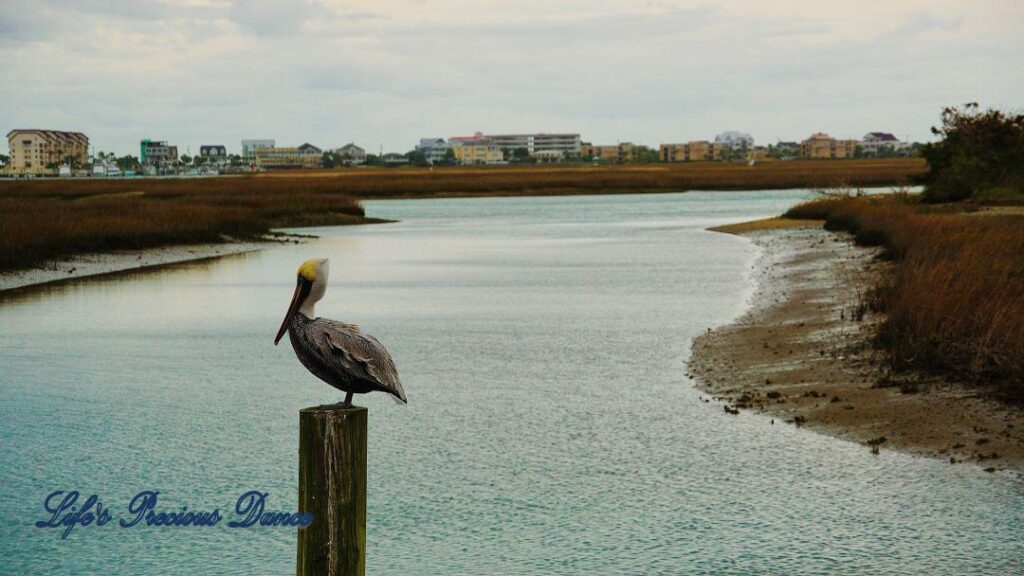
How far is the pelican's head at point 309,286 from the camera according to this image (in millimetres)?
6418

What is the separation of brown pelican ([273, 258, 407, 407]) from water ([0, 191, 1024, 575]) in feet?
14.1

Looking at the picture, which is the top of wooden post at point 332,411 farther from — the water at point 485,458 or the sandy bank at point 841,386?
the sandy bank at point 841,386

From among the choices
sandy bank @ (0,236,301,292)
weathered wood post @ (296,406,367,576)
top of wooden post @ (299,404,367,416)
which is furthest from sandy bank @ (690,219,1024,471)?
sandy bank @ (0,236,301,292)

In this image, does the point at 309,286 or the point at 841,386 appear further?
the point at 841,386

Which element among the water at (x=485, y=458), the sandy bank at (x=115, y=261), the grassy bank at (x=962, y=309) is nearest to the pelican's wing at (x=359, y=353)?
the water at (x=485, y=458)

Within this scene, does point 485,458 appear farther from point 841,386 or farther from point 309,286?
point 309,286

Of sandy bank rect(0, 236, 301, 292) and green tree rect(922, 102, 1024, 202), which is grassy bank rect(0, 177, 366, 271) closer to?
sandy bank rect(0, 236, 301, 292)

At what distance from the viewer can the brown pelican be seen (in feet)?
20.8

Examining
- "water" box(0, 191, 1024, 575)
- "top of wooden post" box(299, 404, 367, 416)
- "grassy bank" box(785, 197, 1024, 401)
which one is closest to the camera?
"top of wooden post" box(299, 404, 367, 416)

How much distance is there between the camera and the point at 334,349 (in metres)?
6.36

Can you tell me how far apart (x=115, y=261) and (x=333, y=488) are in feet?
124

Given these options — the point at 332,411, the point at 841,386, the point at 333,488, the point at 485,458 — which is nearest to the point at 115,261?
the point at 841,386

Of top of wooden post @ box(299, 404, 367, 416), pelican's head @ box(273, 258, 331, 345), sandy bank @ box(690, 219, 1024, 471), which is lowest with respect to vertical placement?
sandy bank @ box(690, 219, 1024, 471)

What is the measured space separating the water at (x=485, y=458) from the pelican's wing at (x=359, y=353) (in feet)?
14.1
